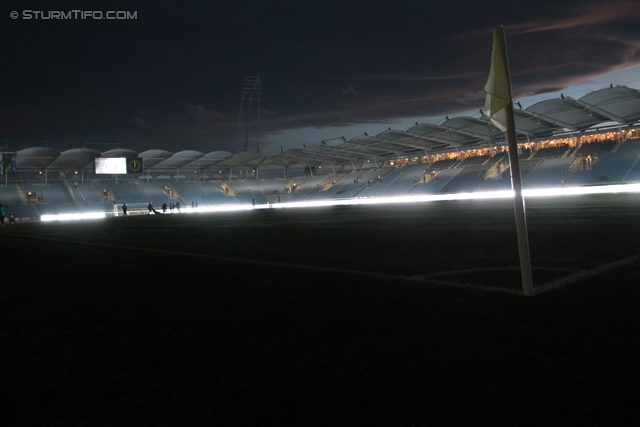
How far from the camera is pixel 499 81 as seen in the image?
405cm

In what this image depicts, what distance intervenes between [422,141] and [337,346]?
180ft

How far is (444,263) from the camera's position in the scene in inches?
243

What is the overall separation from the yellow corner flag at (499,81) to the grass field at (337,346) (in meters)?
1.58

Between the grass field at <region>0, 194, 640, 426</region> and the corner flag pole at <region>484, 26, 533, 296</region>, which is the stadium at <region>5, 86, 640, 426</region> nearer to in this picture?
the grass field at <region>0, 194, 640, 426</region>

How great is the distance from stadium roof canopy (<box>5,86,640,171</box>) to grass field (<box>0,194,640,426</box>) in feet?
127

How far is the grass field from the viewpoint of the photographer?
7.10ft

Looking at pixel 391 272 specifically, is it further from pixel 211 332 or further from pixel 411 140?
pixel 411 140

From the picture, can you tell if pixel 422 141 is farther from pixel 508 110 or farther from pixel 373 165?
pixel 508 110

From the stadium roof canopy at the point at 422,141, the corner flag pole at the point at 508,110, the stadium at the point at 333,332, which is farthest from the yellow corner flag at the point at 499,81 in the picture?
the stadium roof canopy at the point at 422,141

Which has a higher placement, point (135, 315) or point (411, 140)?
point (411, 140)

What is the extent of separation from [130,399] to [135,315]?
2.00m

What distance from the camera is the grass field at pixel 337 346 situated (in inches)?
85.2

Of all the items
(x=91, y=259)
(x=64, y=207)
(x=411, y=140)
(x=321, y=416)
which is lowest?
(x=321, y=416)

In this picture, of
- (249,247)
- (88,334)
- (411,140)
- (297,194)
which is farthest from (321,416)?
(297,194)
